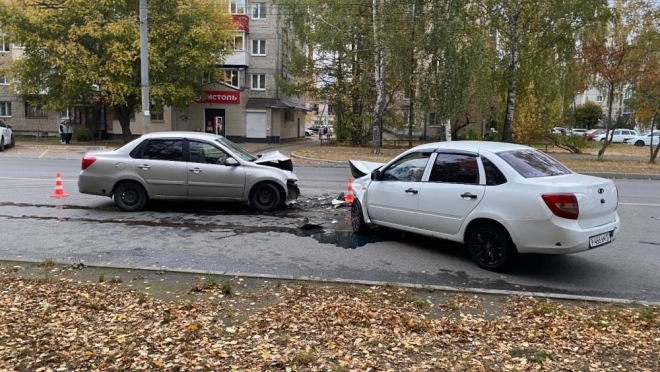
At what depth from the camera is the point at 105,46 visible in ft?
96.0

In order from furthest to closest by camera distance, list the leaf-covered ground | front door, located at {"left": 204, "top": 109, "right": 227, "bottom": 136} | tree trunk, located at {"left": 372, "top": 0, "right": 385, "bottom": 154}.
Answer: front door, located at {"left": 204, "top": 109, "right": 227, "bottom": 136}
tree trunk, located at {"left": 372, "top": 0, "right": 385, "bottom": 154}
the leaf-covered ground

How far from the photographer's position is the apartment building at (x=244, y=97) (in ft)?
130

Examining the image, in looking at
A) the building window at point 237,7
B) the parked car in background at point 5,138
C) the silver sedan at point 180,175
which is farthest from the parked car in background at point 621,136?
the silver sedan at point 180,175

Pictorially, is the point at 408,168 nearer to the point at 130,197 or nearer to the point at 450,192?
the point at 450,192

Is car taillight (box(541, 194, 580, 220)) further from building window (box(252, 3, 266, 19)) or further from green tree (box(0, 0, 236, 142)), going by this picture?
building window (box(252, 3, 266, 19))

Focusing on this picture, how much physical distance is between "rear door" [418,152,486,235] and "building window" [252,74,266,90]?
35265 millimetres

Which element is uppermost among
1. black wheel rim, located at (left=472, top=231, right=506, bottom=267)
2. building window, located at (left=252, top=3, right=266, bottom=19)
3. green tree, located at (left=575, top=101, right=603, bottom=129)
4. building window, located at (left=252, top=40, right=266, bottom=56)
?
building window, located at (left=252, top=3, right=266, bottom=19)

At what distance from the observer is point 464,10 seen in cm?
2406

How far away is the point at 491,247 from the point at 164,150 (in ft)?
21.7


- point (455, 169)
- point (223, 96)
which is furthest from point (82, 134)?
point (455, 169)

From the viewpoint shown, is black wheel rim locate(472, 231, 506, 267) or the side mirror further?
the side mirror

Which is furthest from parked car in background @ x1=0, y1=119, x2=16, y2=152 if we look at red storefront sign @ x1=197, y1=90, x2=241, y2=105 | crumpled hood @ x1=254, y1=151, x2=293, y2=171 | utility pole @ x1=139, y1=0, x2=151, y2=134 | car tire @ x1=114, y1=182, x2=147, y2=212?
crumpled hood @ x1=254, y1=151, x2=293, y2=171

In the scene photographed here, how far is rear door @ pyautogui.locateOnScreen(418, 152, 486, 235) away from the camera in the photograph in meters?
6.66

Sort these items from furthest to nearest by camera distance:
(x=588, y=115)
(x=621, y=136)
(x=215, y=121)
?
(x=588, y=115) → (x=621, y=136) → (x=215, y=121)
